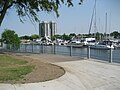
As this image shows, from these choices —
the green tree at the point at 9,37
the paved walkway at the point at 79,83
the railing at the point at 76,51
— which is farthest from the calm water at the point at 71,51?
the green tree at the point at 9,37

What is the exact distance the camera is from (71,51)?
75.0 feet

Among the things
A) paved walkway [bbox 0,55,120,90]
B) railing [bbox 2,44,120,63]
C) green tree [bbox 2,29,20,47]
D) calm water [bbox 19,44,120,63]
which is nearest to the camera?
paved walkway [bbox 0,55,120,90]

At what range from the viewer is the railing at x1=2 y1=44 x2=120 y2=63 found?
58.3 ft

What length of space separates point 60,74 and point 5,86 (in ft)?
10.8

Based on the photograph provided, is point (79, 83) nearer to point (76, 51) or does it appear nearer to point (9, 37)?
point (76, 51)

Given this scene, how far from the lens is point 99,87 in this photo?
9.86 m

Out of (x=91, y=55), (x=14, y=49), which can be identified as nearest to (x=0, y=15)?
(x=91, y=55)

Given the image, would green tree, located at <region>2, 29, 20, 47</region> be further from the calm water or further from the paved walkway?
the paved walkway

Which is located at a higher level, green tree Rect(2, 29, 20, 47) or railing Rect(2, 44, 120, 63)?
green tree Rect(2, 29, 20, 47)

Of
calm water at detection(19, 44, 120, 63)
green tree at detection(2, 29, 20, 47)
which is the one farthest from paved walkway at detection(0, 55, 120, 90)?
green tree at detection(2, 29, 20, 47)

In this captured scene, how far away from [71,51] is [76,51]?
667 mm

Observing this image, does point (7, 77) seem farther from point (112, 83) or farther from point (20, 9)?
point (20, 9)

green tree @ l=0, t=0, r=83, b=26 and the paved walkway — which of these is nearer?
the paved walkway

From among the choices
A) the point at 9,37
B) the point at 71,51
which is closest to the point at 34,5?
the point at 71,51
